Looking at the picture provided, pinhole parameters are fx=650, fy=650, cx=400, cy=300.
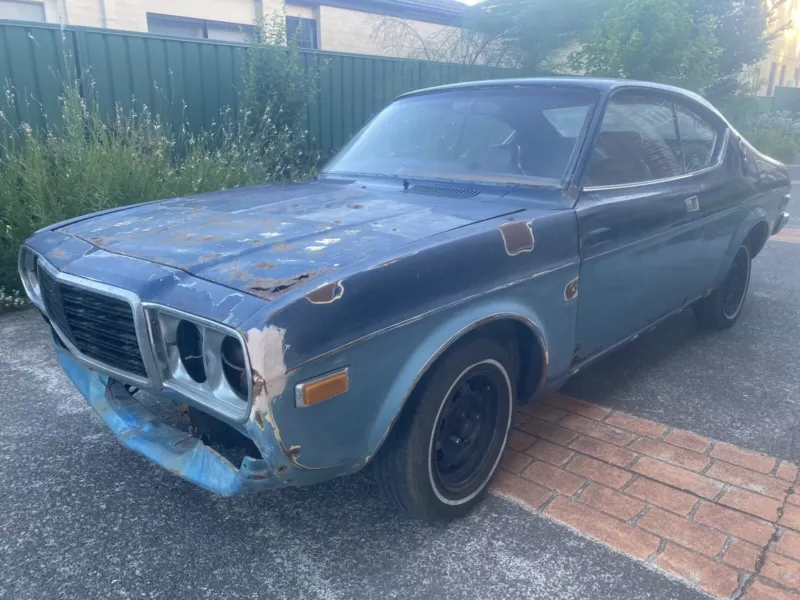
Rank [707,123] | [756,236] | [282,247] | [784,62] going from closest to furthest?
[282,247]
[707,123]
[756,236]
[784,62]

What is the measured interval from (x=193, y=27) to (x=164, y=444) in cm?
1138

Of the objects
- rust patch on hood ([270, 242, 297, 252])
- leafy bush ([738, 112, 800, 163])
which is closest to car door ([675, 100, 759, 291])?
rust patch on hood ([270, 242, 297, 252])

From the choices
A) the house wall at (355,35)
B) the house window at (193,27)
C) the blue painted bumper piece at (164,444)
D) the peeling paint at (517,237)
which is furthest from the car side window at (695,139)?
the house wall at (355,35)

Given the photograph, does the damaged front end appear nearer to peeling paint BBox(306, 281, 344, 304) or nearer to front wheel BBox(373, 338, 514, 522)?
peeling paint BBox(306, 281, 344, 304)

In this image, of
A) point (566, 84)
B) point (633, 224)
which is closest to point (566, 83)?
point (566, 84)

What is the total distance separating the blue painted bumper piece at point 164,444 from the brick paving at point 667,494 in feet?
3.84

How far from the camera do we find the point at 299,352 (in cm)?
177

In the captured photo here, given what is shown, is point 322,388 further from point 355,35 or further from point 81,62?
point 355,35

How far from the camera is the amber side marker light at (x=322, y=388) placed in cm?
180

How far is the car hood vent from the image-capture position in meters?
2.93

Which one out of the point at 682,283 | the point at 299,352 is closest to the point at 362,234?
the point at 299,352

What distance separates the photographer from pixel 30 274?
2861 mm

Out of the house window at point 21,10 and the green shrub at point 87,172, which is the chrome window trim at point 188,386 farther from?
the house window at point 21,10

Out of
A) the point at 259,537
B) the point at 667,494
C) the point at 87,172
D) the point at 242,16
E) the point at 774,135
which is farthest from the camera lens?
the point at 774,135
